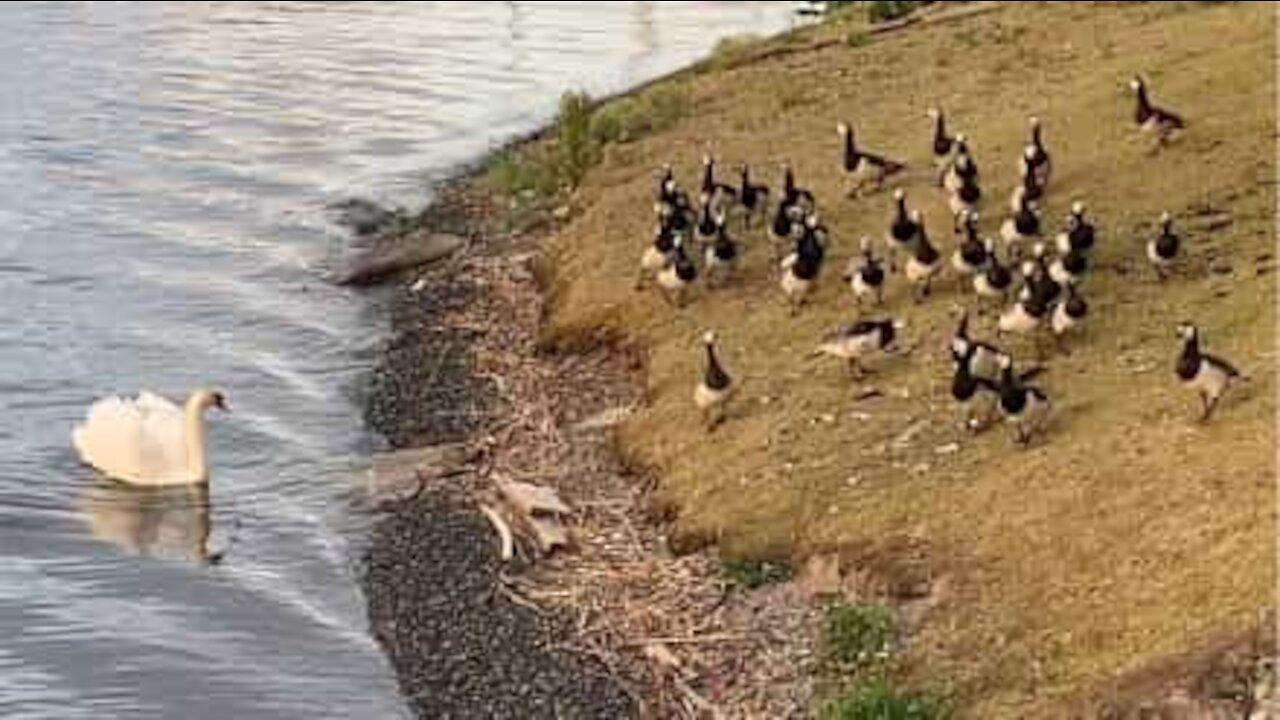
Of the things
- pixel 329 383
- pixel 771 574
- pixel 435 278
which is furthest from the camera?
pixel 435 278

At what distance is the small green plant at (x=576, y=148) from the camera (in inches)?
1125

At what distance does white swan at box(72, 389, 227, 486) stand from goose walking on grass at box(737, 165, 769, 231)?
5.78m

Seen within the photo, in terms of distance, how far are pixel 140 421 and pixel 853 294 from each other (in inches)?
242

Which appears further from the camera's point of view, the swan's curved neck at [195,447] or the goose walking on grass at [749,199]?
the goose walking on grass at [749,199]

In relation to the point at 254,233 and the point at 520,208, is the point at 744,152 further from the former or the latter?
the point at 254,233

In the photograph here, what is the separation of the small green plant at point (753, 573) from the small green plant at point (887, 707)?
7.79 feet

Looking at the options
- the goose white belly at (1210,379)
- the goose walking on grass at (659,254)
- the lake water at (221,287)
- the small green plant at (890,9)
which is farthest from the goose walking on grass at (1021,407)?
the small green plant at (890,9)

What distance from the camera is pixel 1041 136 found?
78.0 ft

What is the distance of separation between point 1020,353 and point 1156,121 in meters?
5.49

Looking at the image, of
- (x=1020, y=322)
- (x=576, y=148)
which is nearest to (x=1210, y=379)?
(x=1020, y=322)

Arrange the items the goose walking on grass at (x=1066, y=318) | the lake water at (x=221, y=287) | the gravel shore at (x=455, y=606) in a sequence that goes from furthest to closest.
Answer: the goose walking on grass at (x=1066, y=318), the lake water at (x=221, y=287), the gravel shore at (x=455, y=606)

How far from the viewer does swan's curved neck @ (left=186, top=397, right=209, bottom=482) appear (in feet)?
66.0

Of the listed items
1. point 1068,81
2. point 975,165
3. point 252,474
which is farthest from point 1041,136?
point 252,474

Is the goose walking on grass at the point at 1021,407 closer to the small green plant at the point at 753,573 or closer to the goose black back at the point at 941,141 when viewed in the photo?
the small green plant at the point at 753,573
